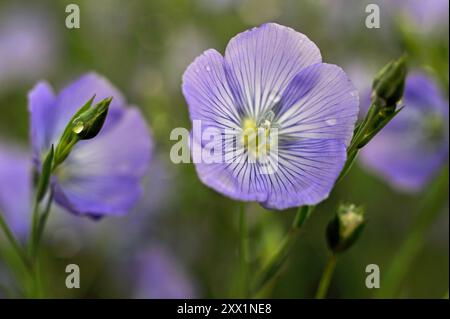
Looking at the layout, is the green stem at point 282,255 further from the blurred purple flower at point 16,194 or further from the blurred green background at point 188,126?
the blurred purple flower at point 16,194

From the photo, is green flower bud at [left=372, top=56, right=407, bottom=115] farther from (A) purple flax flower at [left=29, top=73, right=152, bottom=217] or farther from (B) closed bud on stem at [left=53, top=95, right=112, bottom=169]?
(A) purple flax flower at [left=29, top=73, right=152, bottom=217]

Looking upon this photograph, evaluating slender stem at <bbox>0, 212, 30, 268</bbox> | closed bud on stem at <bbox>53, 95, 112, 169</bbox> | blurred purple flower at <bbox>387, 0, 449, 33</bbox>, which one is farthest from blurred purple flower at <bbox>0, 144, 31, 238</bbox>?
blurred purple flower at <bbox>387, 0, 449, 33</bbox>

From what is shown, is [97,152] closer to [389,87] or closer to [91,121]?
[91,121]

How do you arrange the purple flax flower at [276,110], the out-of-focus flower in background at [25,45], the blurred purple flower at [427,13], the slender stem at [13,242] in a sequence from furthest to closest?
the out-of-focus flower in background at [25,45]
the blurred purple flower at [427,13]
the slender stem at [13,242]
the purple flax flower at [276,110]

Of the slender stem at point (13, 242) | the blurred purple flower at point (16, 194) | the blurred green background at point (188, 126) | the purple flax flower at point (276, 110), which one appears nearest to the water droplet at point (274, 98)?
the purple flax flower at point (276, 110)

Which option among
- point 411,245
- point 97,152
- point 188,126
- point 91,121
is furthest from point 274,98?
point 188,126
